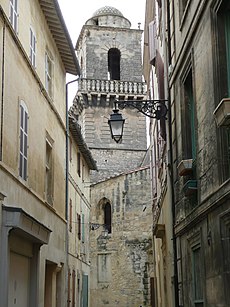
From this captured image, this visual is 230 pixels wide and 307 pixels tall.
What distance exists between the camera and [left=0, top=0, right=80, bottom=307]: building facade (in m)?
11.0

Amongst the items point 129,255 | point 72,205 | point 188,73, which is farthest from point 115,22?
point 188,73

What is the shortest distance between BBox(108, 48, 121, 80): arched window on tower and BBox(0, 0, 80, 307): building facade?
3061 cm

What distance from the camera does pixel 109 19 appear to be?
50656mm

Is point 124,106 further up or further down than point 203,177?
further up

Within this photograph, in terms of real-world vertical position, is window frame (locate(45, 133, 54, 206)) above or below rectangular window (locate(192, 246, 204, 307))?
above

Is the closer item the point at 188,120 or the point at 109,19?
the point at 188,120

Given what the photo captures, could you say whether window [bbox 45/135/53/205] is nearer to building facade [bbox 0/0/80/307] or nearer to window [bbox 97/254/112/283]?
building facade [bbox 0/0/80/307]

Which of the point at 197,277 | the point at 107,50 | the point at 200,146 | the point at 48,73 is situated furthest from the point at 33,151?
the point at 107,50

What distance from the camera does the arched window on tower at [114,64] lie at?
4969cm

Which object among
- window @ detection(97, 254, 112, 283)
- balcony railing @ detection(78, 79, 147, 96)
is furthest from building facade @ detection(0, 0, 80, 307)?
balcony railing @ detection(78, 79, 147, 96)

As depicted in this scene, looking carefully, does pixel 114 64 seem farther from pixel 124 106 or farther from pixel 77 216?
pixel 124 106

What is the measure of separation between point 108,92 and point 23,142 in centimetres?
3394

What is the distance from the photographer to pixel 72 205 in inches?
906

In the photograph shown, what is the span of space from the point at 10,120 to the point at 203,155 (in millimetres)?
4384
